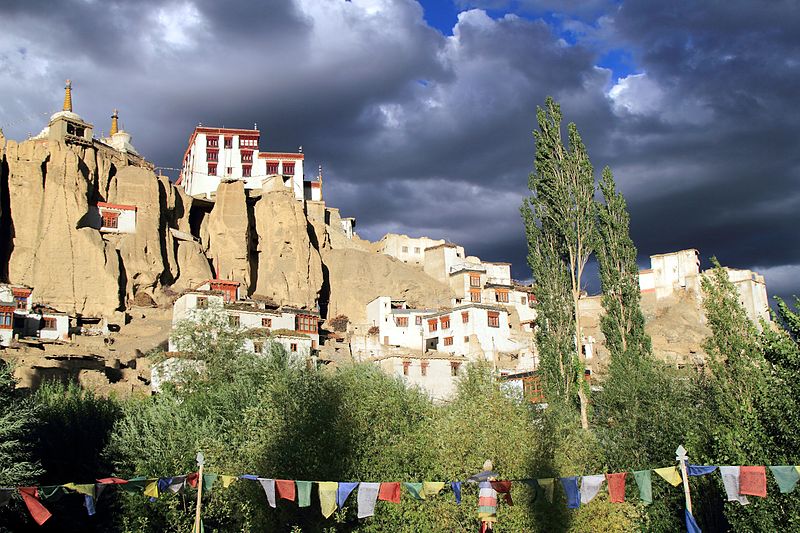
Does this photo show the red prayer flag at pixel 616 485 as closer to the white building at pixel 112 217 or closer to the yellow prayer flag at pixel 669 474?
the yellow prayer flag at pixel 669 474

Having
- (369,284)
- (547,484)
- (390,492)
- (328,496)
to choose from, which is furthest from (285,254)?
(547,484)

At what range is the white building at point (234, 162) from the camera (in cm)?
8469

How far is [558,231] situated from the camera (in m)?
36.5

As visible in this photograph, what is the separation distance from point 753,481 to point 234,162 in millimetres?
76362

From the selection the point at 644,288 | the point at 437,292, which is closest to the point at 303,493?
the point at 437,292

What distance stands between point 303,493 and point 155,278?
173ft

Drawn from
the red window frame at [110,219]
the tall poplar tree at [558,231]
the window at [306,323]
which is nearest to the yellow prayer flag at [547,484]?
the tall poplar tree at [558,231]

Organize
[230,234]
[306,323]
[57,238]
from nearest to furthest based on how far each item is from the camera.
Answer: [306,323], [57,238], [230,234]

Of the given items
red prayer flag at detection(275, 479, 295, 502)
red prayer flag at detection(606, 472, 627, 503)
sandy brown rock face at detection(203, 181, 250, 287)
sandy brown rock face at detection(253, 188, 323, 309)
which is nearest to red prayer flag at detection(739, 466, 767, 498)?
red prayer flag at detection(606, 472, 627, 503)

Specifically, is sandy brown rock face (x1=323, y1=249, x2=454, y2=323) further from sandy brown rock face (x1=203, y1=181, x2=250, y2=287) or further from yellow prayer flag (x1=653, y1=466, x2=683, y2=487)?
yellow prayer flag (x1=653, y1=466, x2=683, y2=487)

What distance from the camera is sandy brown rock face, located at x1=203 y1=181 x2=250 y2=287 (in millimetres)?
74812

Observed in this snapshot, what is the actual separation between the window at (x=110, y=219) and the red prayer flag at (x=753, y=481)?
204ft

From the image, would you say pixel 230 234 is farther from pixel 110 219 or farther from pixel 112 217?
pixel 110 219

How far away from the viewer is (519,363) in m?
62.5
